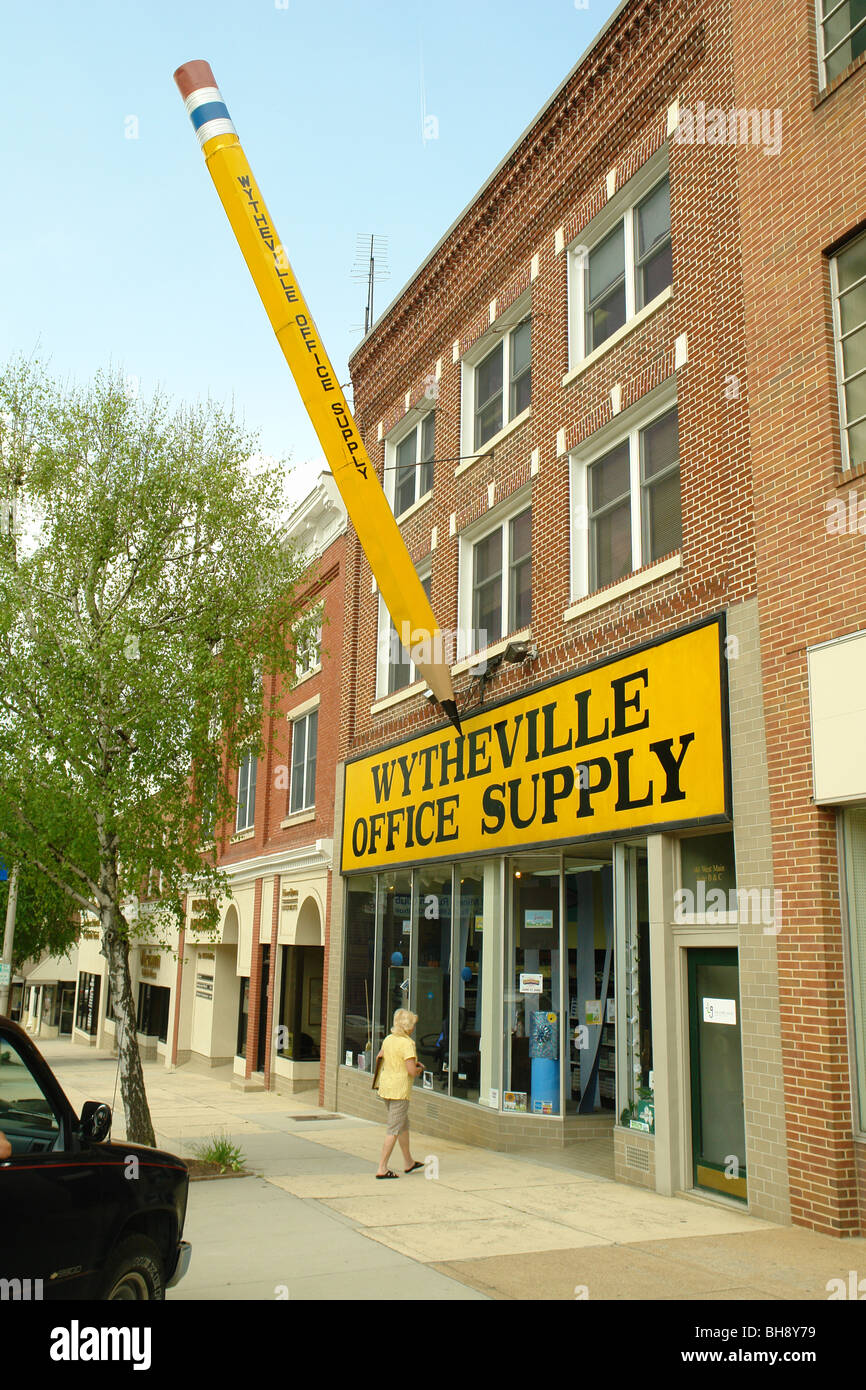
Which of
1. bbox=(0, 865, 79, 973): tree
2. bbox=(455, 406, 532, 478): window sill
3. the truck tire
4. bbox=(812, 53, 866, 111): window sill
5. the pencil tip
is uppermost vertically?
bbox=(812, 53, 866, 111): window sill

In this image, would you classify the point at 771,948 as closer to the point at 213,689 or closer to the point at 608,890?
the point at 608,890

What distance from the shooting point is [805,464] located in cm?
991

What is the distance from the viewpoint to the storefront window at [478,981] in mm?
14625

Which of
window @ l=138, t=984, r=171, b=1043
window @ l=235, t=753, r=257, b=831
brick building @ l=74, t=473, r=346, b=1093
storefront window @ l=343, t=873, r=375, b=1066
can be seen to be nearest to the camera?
storefront window @ l=343, t=873, r=375, b=1066

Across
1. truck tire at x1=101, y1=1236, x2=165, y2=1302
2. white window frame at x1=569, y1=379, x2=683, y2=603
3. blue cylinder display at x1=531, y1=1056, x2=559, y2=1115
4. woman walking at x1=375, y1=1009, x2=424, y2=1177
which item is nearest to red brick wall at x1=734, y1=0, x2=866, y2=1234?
white window frame at x1=569, y1=379, x2=683, y2=603

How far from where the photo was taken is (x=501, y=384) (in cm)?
1697

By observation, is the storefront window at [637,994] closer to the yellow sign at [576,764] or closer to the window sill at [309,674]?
the yellow sign at [576,764]

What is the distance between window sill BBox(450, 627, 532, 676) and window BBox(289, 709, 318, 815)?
25.9 feet

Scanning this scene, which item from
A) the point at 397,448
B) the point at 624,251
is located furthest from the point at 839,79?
the point at 397,448

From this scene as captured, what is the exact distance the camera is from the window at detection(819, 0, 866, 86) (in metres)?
10.1

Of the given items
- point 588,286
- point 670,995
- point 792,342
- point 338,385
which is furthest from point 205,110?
point 670,995

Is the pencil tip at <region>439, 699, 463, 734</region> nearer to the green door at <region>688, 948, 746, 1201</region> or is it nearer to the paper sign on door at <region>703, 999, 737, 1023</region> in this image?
the green door at <region>688, 948, 746, 1201</region>

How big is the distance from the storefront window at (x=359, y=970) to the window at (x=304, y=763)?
3.95 m

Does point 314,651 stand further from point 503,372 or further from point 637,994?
point 637,994
